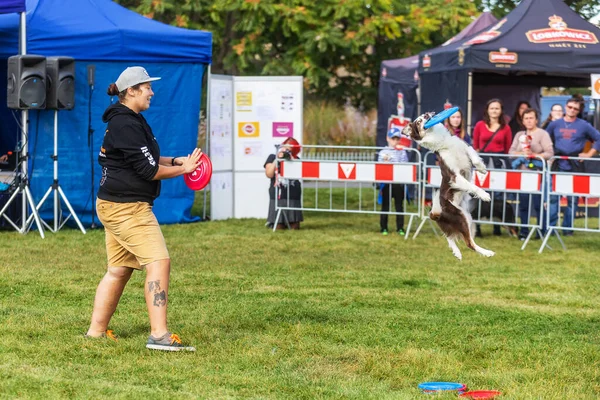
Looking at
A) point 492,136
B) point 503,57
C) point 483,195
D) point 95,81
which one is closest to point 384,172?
point 492,136

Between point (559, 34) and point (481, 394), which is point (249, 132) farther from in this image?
point (481, 394)

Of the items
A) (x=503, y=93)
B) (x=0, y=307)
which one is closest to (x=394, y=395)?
(x=0, y=307)

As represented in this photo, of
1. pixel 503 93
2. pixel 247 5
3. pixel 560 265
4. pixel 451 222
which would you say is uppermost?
pixel 247 5

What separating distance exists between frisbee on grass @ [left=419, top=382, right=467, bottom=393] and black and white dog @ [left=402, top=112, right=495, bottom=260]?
2.72 ft

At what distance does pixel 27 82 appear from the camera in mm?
13805

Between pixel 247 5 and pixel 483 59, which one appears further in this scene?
pixel 247 5

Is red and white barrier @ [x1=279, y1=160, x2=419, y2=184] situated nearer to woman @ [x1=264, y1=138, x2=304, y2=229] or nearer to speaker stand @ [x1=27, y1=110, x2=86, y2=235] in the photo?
woman @ [x1=264, y1=138, x2=304, y2=229]

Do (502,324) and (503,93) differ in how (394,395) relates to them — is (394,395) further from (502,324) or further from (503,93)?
(503,93)

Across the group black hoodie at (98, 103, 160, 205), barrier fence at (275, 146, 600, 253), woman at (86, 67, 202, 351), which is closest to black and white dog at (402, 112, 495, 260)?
woman at (86, 67, 202, 351)

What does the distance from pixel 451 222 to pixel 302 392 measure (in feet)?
4.44

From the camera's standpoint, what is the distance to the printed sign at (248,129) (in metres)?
17.1

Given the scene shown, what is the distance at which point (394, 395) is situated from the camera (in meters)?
6.21

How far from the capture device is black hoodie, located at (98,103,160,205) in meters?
7.00

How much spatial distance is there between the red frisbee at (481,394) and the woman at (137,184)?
205 cm
